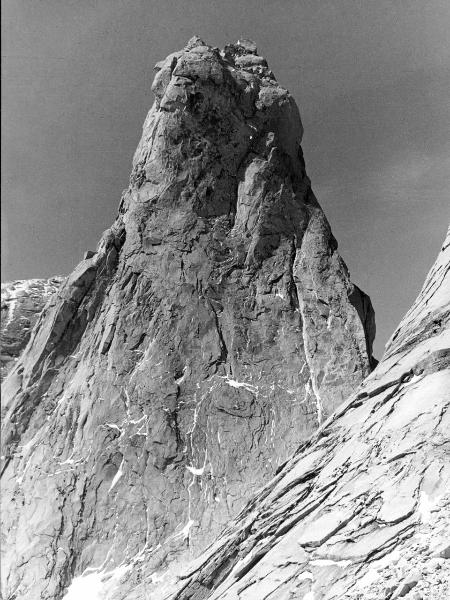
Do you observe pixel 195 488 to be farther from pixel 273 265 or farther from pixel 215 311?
pixel 273 265

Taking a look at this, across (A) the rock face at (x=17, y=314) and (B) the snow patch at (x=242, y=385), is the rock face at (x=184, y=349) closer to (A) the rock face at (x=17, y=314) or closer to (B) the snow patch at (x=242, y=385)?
(B) the snow patch at (x=242, y=385)

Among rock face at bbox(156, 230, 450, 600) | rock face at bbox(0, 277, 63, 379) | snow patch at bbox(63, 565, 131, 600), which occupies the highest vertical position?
rock face at bbox(0, 277, 63, 379)

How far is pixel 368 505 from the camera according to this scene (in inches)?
1129

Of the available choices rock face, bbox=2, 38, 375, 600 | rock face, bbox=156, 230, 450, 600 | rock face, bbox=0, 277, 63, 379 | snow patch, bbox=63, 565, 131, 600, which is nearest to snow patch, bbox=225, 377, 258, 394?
rock face, bbox=2, 38, 375, 600

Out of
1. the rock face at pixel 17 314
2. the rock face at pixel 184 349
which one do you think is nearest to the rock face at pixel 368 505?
the rock face at pixel 184 349

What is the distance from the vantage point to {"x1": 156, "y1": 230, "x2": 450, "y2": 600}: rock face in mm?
24828

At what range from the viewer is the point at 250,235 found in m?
76.3

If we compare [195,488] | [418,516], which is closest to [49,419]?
[195,488]

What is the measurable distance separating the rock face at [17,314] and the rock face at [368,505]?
68.2 m

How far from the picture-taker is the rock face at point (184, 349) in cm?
5988

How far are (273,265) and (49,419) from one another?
2826cm

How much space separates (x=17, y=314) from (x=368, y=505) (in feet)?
290

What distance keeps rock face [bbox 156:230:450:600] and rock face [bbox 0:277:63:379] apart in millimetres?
68168

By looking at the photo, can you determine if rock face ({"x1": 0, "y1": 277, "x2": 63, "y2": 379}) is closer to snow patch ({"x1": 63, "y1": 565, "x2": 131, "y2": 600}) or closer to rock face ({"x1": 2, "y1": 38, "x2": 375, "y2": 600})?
rock face ({"x1": 2, "y1": 38, "x2": 375, "y2": 600})
